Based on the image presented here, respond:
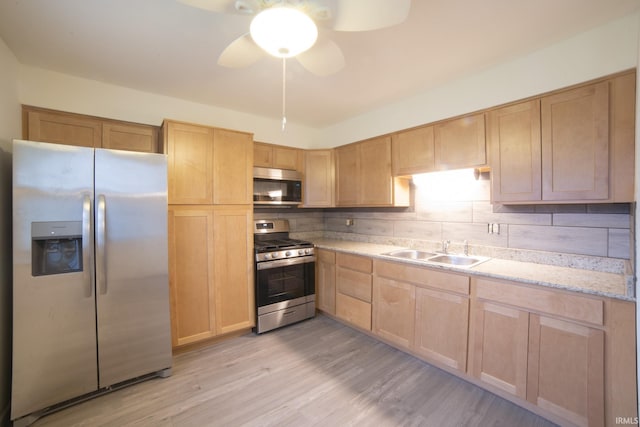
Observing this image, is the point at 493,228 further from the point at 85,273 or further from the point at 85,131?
the point at 85,131

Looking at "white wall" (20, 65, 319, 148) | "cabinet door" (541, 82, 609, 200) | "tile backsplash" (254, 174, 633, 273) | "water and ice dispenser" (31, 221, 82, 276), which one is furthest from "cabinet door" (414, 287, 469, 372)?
"white wall" (20, 65, 319, 148)

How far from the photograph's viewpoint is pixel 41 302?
1.69 m

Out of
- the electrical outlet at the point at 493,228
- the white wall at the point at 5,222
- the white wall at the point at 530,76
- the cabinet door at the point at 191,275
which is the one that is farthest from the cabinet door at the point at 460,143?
the white wall at the point at 5,222

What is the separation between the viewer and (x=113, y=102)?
2525 millimetres

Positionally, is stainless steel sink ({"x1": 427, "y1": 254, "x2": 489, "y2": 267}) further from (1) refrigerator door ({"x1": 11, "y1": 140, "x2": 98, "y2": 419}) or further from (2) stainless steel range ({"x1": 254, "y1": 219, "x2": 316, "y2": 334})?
(1) refrigerator door ({"x1": 11, "y1": 140, "x2": 98, "y2": 419})

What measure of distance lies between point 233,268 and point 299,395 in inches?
53.4

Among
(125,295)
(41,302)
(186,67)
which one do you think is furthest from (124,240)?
(186,67)

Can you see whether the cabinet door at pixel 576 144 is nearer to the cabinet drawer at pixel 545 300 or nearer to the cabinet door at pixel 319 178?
the cabinet drawer at pixel 545 300

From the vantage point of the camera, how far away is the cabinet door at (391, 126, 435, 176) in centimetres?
256

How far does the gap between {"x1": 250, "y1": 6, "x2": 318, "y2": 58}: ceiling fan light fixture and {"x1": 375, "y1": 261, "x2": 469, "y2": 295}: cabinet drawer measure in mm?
1901

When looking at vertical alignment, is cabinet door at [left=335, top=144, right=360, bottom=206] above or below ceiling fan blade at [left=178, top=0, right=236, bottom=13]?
below

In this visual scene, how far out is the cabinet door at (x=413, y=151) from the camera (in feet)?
8.38

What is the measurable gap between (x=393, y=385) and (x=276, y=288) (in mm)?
1508

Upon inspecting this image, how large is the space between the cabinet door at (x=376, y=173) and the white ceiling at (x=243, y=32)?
1.94ft
